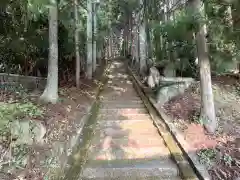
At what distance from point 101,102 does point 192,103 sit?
10.9 feet

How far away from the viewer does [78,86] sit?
11.8 meters

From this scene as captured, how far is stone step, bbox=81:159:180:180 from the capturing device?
5.78 m

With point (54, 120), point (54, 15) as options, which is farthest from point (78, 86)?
point (54, 120)

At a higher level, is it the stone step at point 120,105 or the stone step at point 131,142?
the stone step at point 120,105

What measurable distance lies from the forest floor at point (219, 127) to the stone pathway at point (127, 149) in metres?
0.63

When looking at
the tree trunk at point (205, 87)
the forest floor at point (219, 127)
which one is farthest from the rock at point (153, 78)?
the tree trunk at point (205, 87)

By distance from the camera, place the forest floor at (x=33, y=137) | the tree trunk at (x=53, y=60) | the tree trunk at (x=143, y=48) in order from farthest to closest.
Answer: the tree trunk at (x=143, y=48) → the tree trunk at (x=53, y=60) → the forest floor at (x=33, y=137)

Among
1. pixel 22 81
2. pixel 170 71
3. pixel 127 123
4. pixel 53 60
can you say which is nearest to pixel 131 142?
pixel 127 123

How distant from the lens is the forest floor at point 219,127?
19.2 ft

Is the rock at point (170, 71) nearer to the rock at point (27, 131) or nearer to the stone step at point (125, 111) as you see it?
the stone step at point (125, 111)

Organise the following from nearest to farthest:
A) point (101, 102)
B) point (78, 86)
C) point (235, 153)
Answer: point (235, 153) < point (101, 102) < point (78, 86)

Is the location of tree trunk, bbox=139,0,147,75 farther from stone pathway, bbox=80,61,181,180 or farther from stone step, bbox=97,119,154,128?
stone step, bbox=97,119,154,128

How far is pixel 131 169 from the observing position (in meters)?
5.96

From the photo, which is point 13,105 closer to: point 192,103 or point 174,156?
point 174,156
